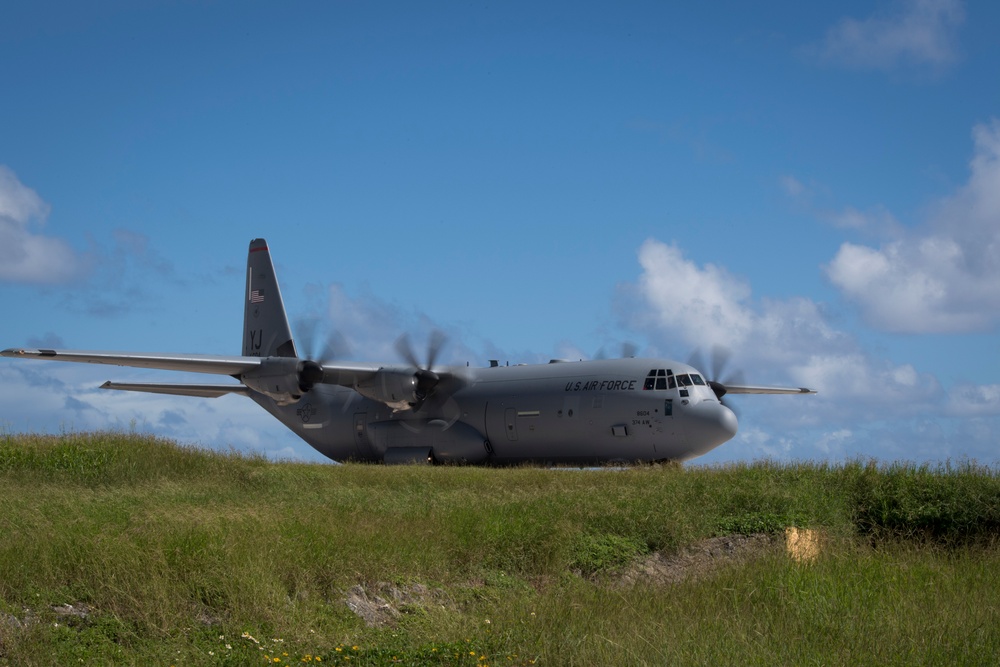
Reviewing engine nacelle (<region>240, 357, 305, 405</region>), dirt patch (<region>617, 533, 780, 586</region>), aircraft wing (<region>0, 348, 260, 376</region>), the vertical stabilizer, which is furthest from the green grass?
the vertical stabilizer

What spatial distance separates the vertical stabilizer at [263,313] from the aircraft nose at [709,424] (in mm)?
14793

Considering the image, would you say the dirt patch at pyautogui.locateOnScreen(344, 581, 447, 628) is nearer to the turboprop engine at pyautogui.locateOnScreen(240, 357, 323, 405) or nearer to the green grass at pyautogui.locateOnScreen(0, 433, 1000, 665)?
the green grass at pyautogui.locateOnScreen(0, 433, 1000, 665)

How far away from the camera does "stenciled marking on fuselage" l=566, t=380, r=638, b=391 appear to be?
23.3 m

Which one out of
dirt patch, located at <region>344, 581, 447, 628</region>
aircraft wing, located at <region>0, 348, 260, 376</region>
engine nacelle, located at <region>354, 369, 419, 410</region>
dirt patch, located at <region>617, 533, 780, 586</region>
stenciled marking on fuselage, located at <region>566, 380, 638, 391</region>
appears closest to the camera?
dirt patch, located at <region>344, 581, 447, 628</region>

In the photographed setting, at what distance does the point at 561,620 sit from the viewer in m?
8.41

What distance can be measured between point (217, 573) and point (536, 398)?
1621cm

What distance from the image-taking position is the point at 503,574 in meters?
10.6

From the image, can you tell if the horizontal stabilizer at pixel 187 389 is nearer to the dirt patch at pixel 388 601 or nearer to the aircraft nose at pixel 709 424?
the aircraft nose at pixel 709 424

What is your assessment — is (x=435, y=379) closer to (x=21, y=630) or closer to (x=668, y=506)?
(x=668, y=506)

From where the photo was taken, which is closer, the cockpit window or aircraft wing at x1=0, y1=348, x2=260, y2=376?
aircraft wing at x1=0, y1=348, x2=260, y2=376

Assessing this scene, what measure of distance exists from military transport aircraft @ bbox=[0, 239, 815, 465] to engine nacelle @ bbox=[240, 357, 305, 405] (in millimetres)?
33

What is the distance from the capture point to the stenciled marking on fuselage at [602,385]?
2335 cm

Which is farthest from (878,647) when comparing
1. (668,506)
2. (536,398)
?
(536,398)

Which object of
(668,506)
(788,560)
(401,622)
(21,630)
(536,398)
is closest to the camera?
(21,630)
